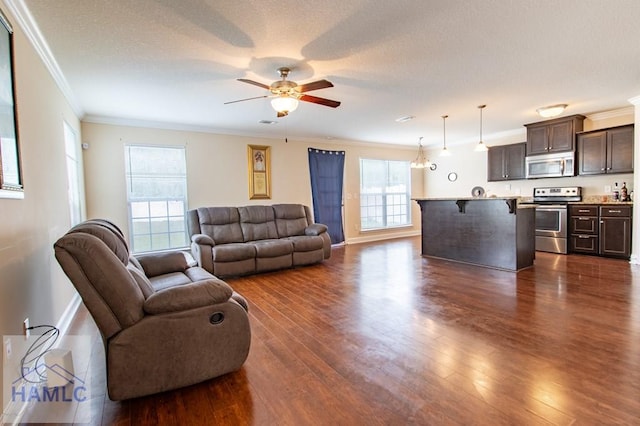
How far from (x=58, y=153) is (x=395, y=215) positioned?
23.8ft

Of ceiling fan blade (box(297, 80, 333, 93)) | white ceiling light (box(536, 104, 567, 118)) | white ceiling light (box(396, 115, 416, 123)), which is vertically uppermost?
white ceiling light (box(396, 115, 416, 123))

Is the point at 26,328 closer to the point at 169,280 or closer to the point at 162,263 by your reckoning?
the point at 169,280

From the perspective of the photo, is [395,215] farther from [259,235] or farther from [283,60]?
[283,60]

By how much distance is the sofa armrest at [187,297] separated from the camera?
183cm

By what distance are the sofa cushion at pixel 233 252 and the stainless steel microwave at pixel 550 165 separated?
568 centimetres

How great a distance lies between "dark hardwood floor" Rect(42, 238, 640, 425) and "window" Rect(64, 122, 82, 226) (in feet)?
5.18

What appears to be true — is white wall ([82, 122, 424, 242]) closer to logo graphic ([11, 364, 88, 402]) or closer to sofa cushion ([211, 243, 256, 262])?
sofa cushion ([211, 243, 256, 262])

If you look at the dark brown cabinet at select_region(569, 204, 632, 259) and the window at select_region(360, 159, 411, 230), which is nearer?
the dark brown cabinet at select_region(569, 204, 632, 259)

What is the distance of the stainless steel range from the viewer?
5.68 m

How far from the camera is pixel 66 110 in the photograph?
372cm

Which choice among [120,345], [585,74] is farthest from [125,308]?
[585,74]

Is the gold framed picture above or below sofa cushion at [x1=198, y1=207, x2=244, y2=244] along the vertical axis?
above

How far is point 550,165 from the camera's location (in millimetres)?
5934

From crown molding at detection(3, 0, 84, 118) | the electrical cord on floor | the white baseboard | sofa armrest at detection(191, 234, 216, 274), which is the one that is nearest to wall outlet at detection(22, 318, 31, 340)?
the electrical cord on floor
